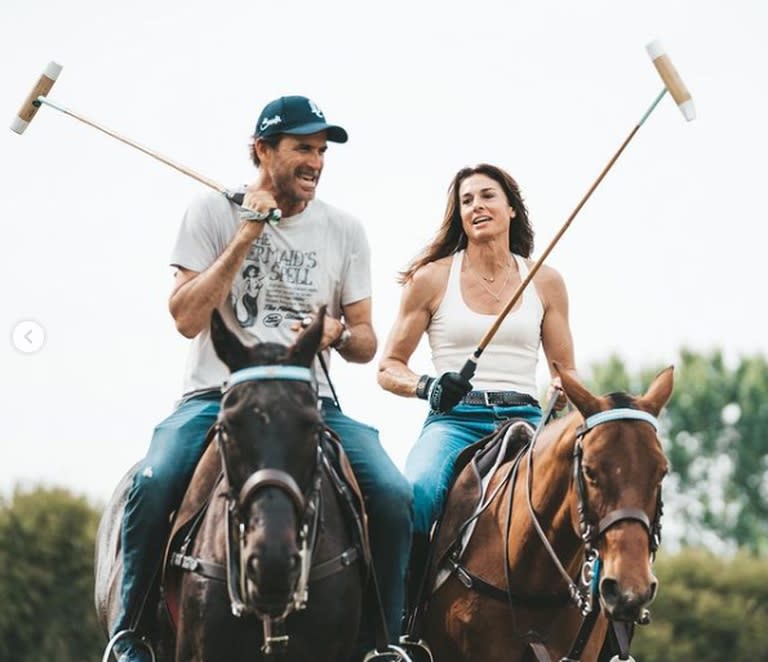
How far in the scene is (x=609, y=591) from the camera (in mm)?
8555

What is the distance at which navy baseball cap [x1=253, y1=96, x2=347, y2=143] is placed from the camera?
914 centimetres

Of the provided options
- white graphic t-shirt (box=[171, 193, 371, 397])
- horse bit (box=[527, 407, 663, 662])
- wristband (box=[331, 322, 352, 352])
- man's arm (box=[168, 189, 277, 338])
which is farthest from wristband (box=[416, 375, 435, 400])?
man's arm (box=[168, 189, 277, 338])

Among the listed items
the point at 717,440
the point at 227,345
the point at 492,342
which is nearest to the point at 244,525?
the point at 227,345

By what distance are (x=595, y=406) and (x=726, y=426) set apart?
65987 millimetres

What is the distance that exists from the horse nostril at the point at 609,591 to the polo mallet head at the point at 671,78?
121 inches

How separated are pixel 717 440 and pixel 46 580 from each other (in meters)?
50.9

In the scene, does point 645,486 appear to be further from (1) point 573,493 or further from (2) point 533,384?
(2) point 533,384

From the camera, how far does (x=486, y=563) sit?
32.8 ft

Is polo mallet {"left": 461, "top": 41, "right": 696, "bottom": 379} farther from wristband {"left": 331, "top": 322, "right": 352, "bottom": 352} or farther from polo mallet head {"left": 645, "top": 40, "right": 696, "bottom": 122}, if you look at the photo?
wristband {"left": 331, "top": 322, "right": 352, "bottom": 352}

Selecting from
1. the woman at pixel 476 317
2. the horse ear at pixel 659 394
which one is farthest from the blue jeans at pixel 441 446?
the horse ear at pixel 659 394

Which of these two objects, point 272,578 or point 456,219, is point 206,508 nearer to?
point 272,578

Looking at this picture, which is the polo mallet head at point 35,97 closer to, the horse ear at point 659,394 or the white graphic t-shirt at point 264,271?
the white graphic t-shirt at point 264,271

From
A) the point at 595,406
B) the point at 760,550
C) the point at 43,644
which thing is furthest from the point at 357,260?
the point at 760,550

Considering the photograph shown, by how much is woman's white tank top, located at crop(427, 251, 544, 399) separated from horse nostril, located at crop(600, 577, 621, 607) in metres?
2.81
